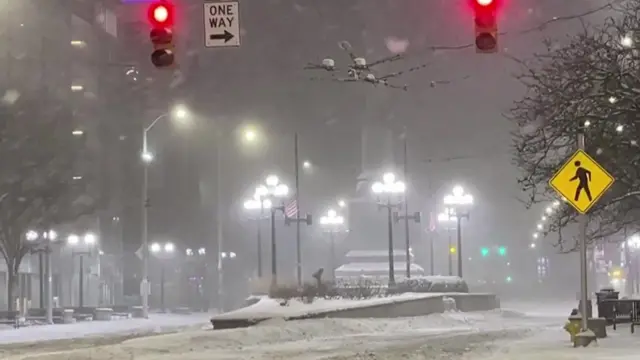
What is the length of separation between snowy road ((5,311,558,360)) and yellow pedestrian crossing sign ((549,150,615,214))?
4232mm

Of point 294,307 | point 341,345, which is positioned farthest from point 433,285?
point 341,345

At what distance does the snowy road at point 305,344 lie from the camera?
20703 millimetres

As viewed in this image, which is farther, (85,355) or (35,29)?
(35,29)

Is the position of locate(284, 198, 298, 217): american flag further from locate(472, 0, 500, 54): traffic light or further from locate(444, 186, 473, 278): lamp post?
locate(472, 0, 500, 54): traffic light

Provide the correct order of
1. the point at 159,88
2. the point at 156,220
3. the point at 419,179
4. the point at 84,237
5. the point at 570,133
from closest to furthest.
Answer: the point at 570,133, the point at 84,237, the point at 156,220, the point at 159,88, the point at 419,179

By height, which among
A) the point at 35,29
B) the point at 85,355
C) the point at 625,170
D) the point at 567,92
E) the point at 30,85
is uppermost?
the point at 35,29

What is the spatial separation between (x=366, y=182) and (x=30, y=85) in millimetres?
45480

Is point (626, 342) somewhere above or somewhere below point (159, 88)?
below

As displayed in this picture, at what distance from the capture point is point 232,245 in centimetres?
9469

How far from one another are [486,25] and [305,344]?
1299 centimetres

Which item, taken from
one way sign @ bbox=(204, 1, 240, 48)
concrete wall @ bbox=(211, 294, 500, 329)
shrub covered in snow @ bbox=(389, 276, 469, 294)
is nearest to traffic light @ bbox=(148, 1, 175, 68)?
one way sign @ bbox=(204, 1, 240, 48)

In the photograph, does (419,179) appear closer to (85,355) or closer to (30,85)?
(30,85)

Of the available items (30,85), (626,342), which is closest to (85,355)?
(626,342)

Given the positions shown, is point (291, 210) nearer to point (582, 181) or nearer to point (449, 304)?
point (449, 304)
